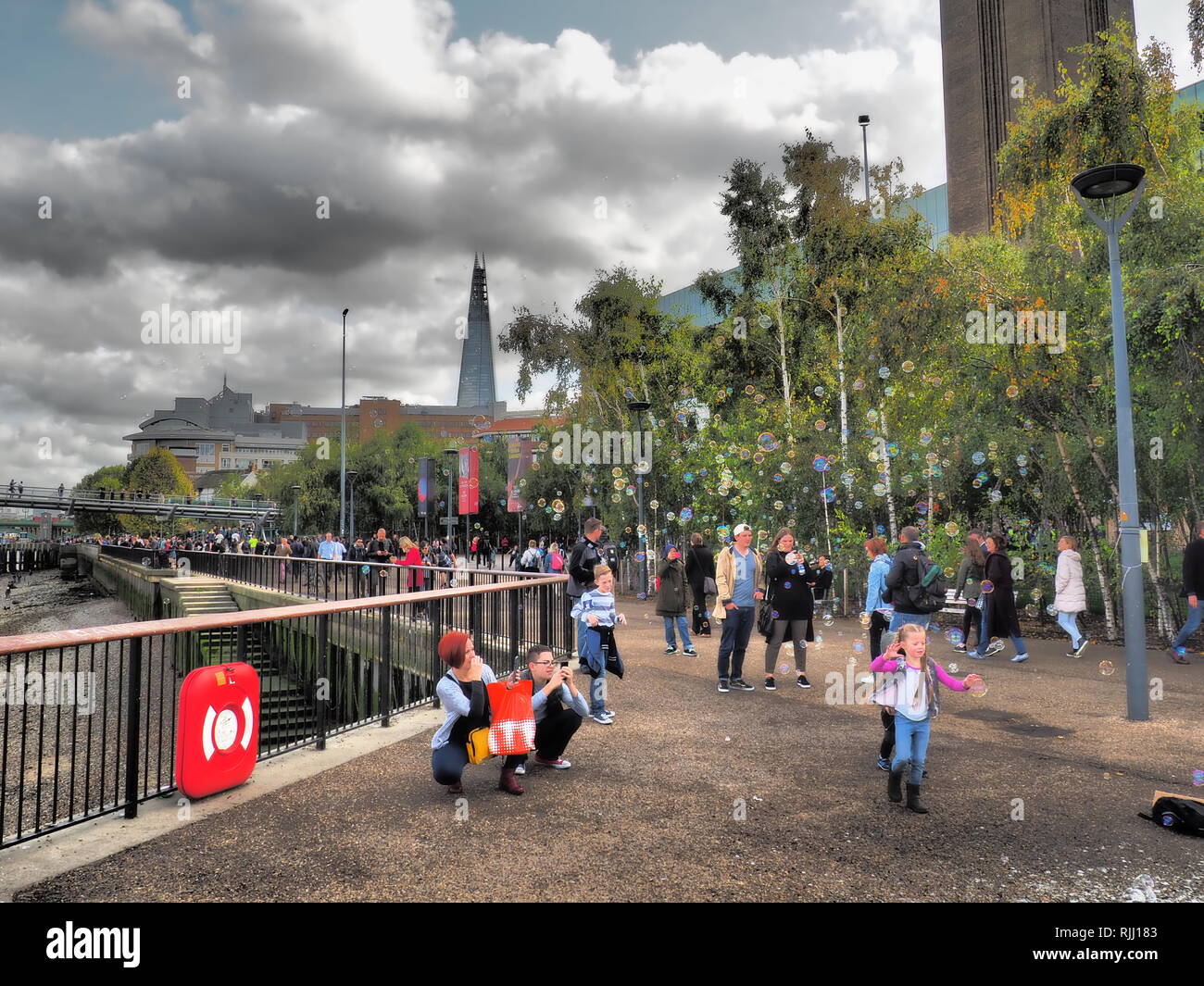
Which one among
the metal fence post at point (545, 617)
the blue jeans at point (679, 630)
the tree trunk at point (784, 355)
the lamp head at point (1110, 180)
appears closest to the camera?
the lamp head at point (1110, 180)

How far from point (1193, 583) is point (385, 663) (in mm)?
10160

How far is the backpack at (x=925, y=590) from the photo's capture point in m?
7.87

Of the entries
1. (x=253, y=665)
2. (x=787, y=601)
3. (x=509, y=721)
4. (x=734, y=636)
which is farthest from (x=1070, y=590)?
(x=253, y=665)

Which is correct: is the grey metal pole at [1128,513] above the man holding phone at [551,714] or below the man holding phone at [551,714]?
above

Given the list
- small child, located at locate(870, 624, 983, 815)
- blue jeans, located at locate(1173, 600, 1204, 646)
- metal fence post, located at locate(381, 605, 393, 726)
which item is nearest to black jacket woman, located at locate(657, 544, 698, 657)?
metal fence post, located at locate(381, 605, 393, 726)

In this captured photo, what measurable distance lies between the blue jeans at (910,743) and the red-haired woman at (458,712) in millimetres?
2390

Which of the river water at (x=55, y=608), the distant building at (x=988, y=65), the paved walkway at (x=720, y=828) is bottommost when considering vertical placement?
the river water at (x=55, y=608)

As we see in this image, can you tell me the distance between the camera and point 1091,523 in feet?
41.7

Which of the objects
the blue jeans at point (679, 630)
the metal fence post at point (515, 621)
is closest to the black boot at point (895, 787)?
the metal fence post at point (515, 621)

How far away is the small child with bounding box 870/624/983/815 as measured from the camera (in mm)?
4809

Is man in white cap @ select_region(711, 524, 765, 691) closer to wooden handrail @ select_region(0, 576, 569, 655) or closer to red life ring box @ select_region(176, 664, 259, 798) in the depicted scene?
wooden handrail @ select_region(0, 576, 569, 655)

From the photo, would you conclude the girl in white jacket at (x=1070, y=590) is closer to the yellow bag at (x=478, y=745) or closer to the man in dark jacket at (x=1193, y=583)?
the man in dark jacket at (x=1193, y=583)

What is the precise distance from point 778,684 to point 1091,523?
7231 mm
